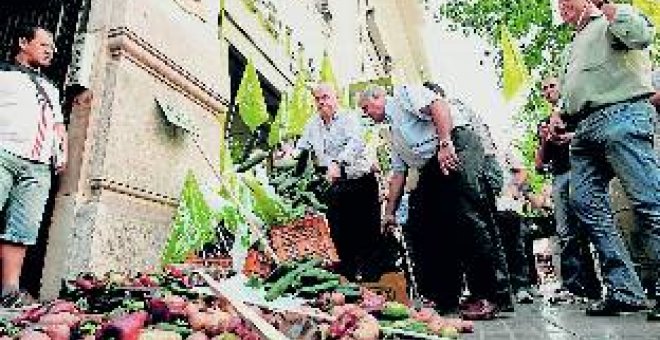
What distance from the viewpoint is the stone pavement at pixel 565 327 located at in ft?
9.38

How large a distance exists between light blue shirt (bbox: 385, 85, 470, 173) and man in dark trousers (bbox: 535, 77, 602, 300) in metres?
0.81

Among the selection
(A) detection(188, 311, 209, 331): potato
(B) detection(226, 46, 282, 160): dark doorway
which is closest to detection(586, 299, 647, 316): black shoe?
(A) detection(188, 311, 209, 331): potato

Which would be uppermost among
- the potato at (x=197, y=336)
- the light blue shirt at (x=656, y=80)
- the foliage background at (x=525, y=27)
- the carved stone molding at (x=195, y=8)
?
the foliage background at (x=525, y=27)

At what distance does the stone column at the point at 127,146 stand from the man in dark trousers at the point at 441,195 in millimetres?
1446

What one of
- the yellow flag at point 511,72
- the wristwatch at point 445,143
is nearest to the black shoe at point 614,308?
the wristwatch at point 445,143

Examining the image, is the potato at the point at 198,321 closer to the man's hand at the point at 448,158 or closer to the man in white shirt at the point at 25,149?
the man in white shirt at the point at 25,149

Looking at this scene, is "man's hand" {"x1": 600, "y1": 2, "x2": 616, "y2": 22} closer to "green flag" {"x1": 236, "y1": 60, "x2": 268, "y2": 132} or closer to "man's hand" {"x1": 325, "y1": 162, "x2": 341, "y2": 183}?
"man's hand" {"x1": 325, "y1": 162, "x2": 341, "y2": 183}

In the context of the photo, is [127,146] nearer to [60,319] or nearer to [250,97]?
[60,319]

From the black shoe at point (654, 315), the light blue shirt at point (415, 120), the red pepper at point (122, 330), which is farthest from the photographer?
the light blue shirt at point (415, 120)

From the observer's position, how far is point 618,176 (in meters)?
3.49

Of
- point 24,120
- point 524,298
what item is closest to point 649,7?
point 524,298

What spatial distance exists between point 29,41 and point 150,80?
0.92 m

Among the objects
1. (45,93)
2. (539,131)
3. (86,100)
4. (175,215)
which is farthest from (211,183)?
(539,131)

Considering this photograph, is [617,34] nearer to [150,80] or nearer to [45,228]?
[150,80]
